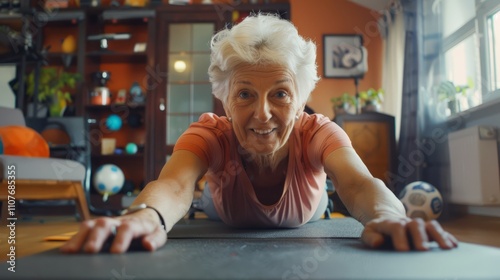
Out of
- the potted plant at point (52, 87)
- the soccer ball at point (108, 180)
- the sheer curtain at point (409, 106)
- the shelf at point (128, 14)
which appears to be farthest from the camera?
the shelf at point (128, 14)

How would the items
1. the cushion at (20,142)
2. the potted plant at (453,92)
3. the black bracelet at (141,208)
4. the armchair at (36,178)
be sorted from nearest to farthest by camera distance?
the black bracelet at (141,208)
the armchair at (36,178)
the cushion at (20,142)
the potted plant at (453,92)

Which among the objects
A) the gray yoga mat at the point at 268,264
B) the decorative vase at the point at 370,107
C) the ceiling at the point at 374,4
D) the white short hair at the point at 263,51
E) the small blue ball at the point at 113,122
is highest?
the ceiling at the point at 374,4

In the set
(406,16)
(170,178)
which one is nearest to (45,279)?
(170,178)

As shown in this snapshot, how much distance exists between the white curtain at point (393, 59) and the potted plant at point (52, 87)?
3.13 meters

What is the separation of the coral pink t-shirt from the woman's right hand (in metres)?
0.41

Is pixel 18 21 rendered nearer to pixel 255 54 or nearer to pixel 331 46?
pixel 331 46

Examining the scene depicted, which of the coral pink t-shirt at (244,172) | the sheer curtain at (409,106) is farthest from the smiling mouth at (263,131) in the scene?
the sheer curtain at (409,106)

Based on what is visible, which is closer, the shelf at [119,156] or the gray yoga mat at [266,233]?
the gray yoga mat at [266,233]

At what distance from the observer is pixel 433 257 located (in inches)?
27.3

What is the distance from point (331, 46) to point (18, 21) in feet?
10.7

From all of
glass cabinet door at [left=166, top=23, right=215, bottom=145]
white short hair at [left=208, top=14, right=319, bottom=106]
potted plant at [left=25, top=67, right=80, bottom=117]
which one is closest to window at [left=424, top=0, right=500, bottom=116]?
white short hair at [left=208, top=14, right=319, bottom=106]

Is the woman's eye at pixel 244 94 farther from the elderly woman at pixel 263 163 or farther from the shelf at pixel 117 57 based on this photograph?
the shelf at pixel 117 57

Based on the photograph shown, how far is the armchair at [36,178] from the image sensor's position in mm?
2295

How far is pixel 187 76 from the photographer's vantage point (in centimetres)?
463
